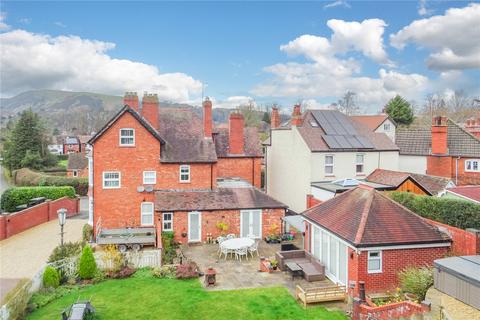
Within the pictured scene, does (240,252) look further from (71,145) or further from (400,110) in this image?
(71,145)

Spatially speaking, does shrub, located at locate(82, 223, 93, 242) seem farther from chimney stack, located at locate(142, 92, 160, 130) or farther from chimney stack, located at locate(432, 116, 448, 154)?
chimney stack, located at locate(432, 116, 448, 154)

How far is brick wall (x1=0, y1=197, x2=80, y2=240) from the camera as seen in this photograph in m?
29.3

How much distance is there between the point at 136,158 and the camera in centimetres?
2748

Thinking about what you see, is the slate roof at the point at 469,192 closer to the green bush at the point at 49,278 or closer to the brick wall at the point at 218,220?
the brick wall at the point at 218,220

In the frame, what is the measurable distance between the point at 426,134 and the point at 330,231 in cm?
2529

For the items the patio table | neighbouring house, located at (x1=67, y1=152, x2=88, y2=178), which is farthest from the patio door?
neighbouring house, located at (x1=67, y1=152, x2=88, y2=178)

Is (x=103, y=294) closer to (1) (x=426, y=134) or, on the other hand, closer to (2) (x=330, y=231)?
(2) (x=330, y=231)

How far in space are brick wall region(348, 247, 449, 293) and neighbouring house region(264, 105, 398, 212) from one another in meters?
14.1

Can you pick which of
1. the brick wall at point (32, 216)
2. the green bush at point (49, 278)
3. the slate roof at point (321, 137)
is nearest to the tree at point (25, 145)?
the brick wall at point (32, 216)

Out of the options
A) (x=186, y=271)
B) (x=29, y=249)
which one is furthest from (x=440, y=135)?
(x=29, y=249)

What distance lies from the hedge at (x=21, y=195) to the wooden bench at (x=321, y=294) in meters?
31.3

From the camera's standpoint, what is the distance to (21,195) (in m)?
37.4

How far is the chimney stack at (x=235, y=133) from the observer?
33344 millimetres

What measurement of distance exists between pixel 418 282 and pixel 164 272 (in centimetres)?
1212
